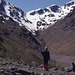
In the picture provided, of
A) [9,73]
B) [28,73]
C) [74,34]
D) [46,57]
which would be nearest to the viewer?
[9,73]

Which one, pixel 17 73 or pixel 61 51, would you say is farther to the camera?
pixel 61 51

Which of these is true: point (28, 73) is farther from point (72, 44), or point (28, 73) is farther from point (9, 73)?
point (72, 44)

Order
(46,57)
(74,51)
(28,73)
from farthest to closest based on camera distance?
1. (74,51)
2. (46,57)
3. (28,73)

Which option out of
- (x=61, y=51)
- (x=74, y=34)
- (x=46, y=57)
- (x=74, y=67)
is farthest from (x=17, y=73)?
(x=74, y=34)

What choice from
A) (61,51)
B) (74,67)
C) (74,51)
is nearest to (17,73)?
(74,67)

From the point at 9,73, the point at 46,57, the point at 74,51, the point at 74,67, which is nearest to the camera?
the point at 9,73

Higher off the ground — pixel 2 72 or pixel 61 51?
pixel 61 51

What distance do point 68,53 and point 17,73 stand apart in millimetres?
147643

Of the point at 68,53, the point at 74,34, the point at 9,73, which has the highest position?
the point at 74,34

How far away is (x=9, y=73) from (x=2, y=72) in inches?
15.6

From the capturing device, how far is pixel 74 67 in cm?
1855

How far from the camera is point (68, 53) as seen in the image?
155m

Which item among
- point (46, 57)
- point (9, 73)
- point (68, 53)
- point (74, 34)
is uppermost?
point (74, 34)

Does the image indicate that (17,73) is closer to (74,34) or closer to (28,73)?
(28,73)
